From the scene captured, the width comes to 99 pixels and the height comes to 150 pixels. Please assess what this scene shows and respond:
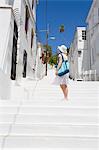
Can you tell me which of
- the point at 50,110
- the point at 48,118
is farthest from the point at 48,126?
the point at 50,110

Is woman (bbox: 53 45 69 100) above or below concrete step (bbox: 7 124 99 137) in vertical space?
above

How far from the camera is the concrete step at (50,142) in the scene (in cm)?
439

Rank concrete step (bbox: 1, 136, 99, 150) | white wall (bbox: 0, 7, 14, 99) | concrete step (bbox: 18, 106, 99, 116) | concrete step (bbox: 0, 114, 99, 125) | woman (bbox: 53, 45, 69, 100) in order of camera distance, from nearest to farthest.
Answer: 1. concrete step (bbox: 1, 136, 99, 150)
2. concrete step (bbox: 0, 114, 99, 125)
3. concrete step (bbox: 18, 106, 99, 116)
4. woman (bbox: 53, 45, 69, 100)
5. white wall (bbox: 0, 7, 14, 99)

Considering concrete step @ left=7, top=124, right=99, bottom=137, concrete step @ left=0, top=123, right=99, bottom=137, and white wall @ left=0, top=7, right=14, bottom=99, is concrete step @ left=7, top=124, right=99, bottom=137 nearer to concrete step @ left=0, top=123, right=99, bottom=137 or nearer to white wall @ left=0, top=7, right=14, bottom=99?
concrete step @ left=0, top=123, right=99, bottom=137

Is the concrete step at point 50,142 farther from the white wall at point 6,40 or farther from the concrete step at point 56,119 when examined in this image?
the white wall at point 6,40

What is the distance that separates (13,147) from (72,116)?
1.68 metres

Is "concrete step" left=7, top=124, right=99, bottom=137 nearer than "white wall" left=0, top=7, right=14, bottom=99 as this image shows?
Yes

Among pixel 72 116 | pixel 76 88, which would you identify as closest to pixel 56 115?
pixel 72 116

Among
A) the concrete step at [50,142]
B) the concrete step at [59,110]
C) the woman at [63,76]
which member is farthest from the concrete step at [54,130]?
the woman at [63,76]

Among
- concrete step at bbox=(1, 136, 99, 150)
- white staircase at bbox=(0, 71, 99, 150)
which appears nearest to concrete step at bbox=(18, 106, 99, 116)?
white staircase at bbox=(0, 71, 99, 150)

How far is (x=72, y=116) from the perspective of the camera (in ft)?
18.5

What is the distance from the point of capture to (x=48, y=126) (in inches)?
203

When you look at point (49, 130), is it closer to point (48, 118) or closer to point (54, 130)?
point (54, 130)

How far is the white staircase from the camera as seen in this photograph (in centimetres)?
445
